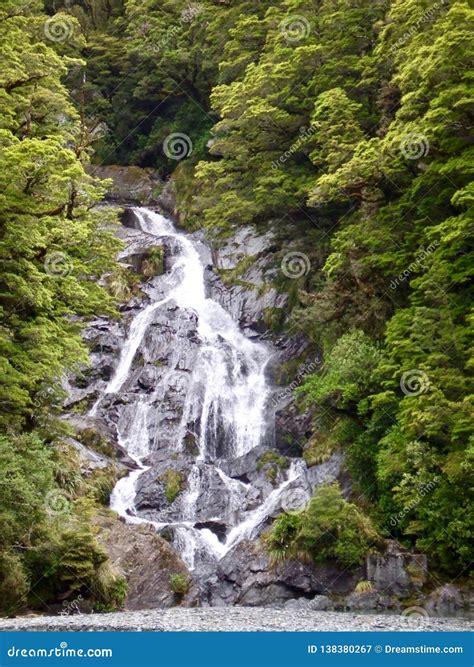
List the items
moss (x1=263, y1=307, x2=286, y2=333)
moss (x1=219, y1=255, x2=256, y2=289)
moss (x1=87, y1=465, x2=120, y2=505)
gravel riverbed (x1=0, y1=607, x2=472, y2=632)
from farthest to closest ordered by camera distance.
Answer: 1. moss (x1=219, y1=255, x2=256, y2=289)
2. moss (x1=263, y1=307, x2=286, y2=333)
3. moss (x1=87, y1=465, x2=120, y2=505)
4. gravel riverbed (x1=0, y1=607, x2=472, y2=632)

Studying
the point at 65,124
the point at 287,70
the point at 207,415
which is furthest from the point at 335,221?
the point at 65,124

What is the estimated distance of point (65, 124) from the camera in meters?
22.3

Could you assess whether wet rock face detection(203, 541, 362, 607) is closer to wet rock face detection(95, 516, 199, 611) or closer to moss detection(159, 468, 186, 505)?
wet rock face detection(95, 516, 199, 611)

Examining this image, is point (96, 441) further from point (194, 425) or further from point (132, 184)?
point (132, 184)

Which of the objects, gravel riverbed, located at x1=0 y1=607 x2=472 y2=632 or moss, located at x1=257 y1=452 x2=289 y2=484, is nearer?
gravel riverbed, located at x1=0 y1=607 x2=472 y2=632

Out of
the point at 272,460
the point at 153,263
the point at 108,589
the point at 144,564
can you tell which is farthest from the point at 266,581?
the point at 153,263

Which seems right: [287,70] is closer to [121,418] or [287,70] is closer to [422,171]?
[422,171]

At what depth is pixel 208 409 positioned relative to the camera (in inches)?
979

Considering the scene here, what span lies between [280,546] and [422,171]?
10735 mm

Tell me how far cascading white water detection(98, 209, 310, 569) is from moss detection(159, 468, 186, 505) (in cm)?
24

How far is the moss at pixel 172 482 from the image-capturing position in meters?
21.0

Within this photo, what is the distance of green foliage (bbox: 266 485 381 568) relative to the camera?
16547 mm

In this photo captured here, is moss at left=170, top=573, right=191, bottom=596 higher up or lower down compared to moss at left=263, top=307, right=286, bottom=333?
lower down

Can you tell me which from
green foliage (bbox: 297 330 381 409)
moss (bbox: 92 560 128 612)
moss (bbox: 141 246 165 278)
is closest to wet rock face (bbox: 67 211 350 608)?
moss (bbox: 141 246 165 278)
